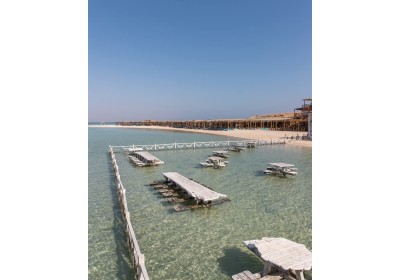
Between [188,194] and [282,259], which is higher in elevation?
[282,259]

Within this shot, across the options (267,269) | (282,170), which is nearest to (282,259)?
(267,269)

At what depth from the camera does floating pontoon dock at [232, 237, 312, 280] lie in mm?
4666

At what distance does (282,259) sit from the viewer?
4914mm

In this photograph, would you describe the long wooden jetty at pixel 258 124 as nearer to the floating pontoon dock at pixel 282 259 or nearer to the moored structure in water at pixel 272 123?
the moored structure in water at pixel 272 123

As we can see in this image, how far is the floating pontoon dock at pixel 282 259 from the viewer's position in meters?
4.67

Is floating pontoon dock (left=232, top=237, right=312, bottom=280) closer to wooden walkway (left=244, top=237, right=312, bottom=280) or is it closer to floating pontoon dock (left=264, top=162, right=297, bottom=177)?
wooden walkway (left=244, top=237, right=312, bottom=280)

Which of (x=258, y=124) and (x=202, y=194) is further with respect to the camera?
(x=258, y=124)

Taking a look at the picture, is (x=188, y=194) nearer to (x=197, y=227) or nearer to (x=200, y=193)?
(x=200, y=193)

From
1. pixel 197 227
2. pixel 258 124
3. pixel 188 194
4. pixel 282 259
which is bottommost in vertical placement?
pixel 197 227

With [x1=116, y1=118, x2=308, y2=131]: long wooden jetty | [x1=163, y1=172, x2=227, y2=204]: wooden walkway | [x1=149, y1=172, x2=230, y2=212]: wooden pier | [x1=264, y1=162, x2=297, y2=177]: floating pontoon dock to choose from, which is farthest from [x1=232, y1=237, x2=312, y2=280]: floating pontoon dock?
[x1=116, y1=118, x2=308, y2=131]: long wooden jetty
